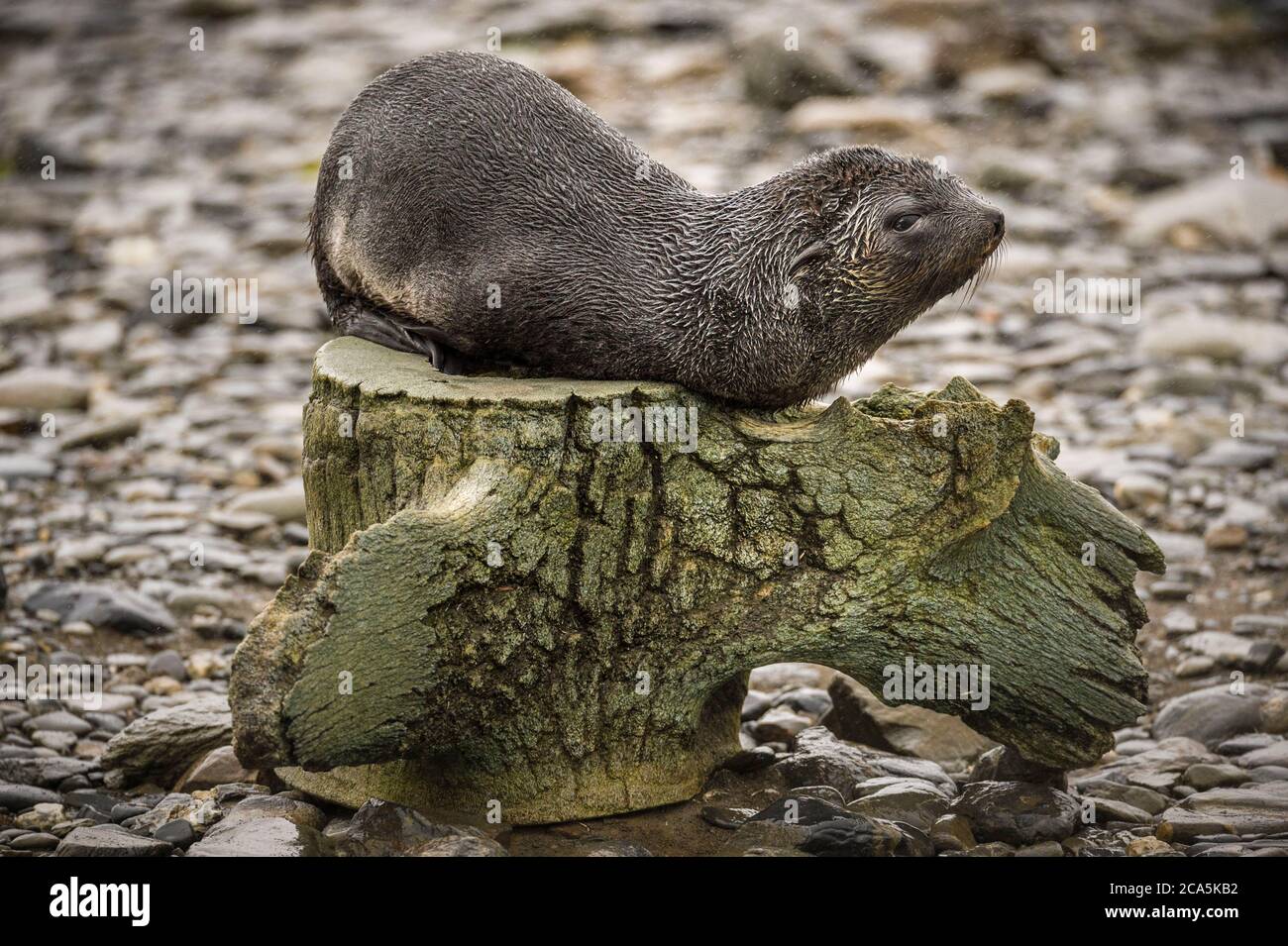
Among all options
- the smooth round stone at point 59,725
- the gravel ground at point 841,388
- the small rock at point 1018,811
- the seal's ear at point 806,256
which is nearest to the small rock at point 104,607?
the gravel ground at point 841,388

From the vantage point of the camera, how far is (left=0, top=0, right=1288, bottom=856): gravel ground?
652 centimetres

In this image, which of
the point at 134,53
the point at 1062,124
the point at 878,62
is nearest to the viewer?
the point at 1062,124

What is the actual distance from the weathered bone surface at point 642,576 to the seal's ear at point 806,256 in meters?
0.54

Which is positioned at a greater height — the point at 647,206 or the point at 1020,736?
the point at 647,206

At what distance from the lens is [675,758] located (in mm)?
6336

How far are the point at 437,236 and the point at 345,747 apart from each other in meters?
Result: 2.11

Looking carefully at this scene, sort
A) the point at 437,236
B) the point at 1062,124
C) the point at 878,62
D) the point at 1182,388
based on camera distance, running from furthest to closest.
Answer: the point at 878,62 → the point at 1062,124 → the point at 1182,388 → the point at 437,236

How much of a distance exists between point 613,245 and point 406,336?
3.13ft

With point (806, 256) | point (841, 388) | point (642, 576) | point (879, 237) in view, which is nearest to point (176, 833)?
point (642, 576)

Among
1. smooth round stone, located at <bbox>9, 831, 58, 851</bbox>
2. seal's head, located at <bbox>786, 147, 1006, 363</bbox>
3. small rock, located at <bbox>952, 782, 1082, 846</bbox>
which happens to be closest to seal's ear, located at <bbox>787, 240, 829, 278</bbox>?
seal's head, located at <bbox>786, 147, 1006, 363</bbox>

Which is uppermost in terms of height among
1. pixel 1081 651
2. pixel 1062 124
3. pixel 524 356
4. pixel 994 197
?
pixel 1062 124

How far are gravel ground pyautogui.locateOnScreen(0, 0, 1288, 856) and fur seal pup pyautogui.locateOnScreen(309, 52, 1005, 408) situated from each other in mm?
1778

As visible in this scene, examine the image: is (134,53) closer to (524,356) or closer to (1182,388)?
(1182,388)

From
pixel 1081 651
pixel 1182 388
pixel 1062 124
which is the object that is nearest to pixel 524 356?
pixel 1081 651
